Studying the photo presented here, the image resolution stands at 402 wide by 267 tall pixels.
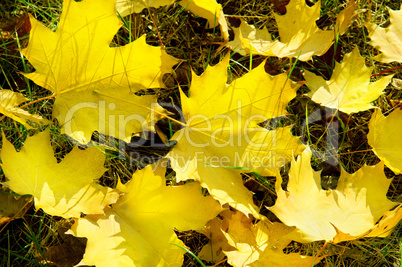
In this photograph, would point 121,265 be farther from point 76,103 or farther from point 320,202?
point 320,202

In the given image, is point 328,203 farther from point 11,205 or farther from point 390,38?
point 11,205

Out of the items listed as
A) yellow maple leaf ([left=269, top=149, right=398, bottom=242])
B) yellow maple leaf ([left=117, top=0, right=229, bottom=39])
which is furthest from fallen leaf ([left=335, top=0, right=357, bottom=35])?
yellow maple leaf ([left=269, top=149, right=398, bottom=242])

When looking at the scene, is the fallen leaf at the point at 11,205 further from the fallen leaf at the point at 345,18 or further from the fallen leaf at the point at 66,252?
the fallen leaf at the point at 345,18

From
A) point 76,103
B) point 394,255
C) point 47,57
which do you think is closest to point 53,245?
point 76,103

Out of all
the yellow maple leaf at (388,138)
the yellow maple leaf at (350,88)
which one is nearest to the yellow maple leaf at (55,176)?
the yellow maple leaf at (350,88)

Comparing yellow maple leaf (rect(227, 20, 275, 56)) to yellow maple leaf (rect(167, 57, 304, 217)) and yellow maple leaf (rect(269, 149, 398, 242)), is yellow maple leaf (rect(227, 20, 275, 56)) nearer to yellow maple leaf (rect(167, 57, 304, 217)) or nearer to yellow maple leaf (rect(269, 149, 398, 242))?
yellow maple leaf (rect(167, 57, 304, 217))
